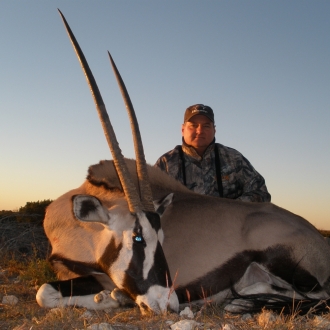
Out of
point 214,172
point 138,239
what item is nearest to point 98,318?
point 138,239

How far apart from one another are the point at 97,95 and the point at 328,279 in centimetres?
287

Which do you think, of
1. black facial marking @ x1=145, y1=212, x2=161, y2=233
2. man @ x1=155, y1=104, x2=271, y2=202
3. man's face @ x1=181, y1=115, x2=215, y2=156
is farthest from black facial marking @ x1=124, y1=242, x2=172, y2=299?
man's face @ x1=181, y1=115, x2=215, y2=156

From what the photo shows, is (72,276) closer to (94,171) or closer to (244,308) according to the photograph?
(94,171)

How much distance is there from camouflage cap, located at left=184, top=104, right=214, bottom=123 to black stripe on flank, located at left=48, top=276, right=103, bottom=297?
3650mm

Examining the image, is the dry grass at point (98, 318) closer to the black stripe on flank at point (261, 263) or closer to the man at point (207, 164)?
the black stripe on flank at point (261, 263)

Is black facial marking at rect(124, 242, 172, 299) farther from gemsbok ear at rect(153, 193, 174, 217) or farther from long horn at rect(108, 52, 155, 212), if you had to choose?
gemsbok ear at rect(153, 193, 174, 217)

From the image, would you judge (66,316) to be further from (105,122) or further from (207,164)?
(207,164)

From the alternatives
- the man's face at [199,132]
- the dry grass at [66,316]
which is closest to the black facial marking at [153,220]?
the dry grass at [66,316]

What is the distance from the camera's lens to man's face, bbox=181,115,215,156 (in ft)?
23.2

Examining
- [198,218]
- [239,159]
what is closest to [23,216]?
[239,159]

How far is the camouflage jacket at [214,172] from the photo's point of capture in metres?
6.85

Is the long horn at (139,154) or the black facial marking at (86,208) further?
the long horn at (139,154)

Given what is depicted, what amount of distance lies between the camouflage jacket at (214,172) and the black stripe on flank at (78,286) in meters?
2.96

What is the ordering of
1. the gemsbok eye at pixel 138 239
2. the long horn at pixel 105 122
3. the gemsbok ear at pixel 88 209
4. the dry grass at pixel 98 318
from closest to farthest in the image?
the dry grass at pixel 98 318, the gemsbok eye at pixel 138 239, the gemsbok ear at pixel 88 209, the long horn at pixel 105 122
